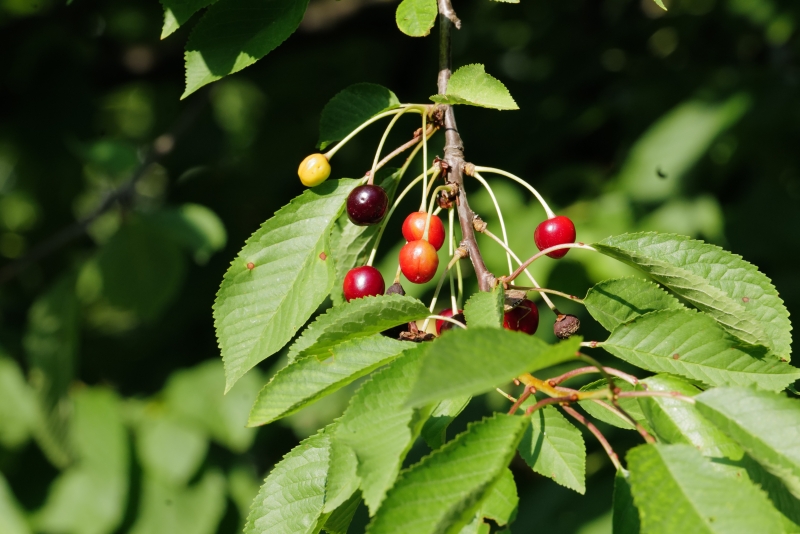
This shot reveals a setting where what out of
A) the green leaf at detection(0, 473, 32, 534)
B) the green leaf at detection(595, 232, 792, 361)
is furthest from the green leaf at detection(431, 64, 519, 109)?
the green leaf at detection(0, 473, 32, 534)

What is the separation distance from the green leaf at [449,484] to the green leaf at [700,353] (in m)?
0.35

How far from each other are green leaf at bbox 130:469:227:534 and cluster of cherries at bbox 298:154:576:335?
2.25 metres

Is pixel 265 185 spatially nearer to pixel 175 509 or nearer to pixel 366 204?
pixel 175 509

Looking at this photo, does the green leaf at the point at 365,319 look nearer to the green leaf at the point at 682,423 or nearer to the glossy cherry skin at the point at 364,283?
the glossy cherry skin at the point at 364,283

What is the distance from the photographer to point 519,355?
0.99 m

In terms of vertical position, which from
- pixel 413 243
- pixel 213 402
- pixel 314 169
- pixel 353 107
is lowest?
pixel 213 402

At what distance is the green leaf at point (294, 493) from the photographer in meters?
1.36

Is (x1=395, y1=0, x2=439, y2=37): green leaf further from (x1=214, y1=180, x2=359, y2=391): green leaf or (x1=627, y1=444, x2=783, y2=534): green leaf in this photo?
(x1=627, y1=444, x2=783, y2=534): green leaf

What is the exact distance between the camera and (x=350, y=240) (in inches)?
68.8

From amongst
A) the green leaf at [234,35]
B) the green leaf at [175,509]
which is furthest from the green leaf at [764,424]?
the green leaf at [175,509]

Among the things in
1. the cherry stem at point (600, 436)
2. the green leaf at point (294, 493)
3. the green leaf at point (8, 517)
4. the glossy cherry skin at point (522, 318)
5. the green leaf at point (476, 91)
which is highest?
the green leaf at point (476, 91)

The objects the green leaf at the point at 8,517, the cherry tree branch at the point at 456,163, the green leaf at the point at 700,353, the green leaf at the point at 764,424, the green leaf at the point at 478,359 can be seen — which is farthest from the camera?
the green leaf at the point at 8,517

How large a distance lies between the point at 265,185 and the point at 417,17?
303 cm

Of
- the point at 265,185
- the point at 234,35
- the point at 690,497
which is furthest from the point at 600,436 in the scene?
the point at 265,185
